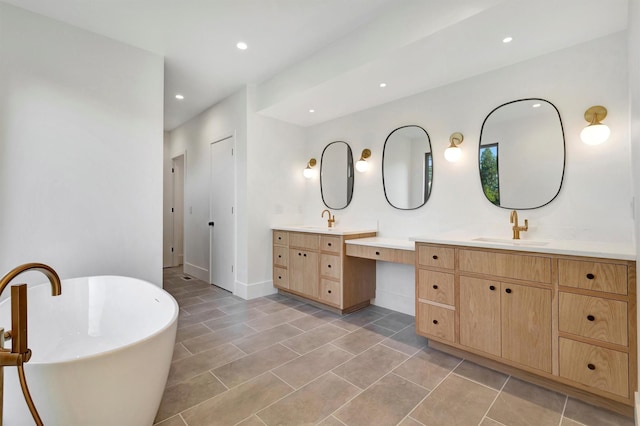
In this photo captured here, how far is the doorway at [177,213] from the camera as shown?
5988mm

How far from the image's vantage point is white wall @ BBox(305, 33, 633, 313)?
2.12 meters

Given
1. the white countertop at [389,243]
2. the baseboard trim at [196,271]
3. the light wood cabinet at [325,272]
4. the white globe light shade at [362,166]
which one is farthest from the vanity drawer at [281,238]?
the baseboard trim at [196,271]

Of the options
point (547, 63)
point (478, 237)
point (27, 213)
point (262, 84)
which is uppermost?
point (262, 84)

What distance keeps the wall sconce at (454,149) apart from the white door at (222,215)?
9.11 ft

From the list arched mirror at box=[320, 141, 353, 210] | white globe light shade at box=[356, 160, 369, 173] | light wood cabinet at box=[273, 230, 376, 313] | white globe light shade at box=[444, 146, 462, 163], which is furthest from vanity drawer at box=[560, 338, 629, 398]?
arched mirror at box=[320, 141, 353, 210]

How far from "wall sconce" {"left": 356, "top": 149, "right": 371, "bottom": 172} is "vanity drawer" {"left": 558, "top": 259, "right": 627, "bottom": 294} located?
227 centimetres

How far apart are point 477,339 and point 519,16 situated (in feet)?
7.47

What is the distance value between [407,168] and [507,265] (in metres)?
1.59

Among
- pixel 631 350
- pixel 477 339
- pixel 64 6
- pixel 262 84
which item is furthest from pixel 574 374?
pixel 64 6

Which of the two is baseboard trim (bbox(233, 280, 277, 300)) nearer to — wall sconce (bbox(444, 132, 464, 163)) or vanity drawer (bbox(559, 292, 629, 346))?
→ wall sconce (bbox(444, 132, 464, 163))

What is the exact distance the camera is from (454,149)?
286 cm

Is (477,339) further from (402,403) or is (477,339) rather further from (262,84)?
(262,84)

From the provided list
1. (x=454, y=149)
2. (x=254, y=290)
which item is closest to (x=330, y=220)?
(x=254, y=290)

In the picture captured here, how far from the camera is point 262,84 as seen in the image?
3.82 m
